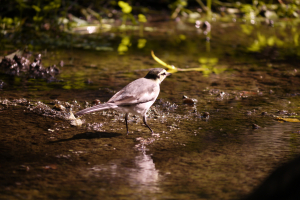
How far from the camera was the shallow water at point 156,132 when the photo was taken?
8.14 feet

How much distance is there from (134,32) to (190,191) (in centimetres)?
610

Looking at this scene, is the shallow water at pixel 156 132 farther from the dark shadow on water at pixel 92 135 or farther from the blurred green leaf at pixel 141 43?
the blurred green leaf at pixel 141 43

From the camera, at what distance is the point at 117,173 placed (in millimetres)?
2637

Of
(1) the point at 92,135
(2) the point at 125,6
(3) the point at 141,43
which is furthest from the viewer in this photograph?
(3) the point at 141,43

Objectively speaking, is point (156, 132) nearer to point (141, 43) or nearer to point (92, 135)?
point (92, 135)

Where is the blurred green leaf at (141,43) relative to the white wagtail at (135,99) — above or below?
below

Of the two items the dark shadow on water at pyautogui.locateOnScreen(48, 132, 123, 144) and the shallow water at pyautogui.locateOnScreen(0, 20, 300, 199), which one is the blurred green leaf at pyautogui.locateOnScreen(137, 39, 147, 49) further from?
the dark shadow on water at pyautogui.locateOnScreen(48, 132, 123, 144)

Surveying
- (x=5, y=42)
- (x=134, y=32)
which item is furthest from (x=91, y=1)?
(x=5, y=42)

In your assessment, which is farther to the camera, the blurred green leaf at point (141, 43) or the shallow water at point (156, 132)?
the blurred green leaf at point (141, 43)

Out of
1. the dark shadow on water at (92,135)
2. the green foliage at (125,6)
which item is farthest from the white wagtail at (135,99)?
the green foliage at (125,6)

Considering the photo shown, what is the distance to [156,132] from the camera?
136 inches

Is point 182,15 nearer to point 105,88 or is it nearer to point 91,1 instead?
point 91,1

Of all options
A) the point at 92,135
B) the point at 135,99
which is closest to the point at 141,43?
the point at 135,99

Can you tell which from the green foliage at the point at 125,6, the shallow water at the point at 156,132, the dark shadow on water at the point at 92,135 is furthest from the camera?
the green foliage at the point at 125,6
